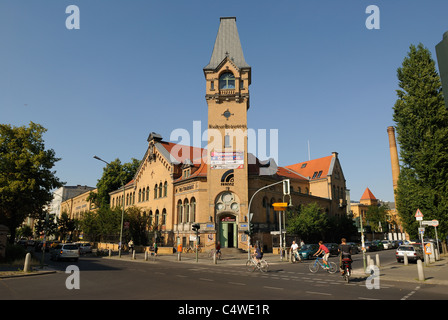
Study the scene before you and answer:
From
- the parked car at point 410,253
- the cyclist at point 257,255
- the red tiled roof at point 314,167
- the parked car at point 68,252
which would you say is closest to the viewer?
the cyclist at point 257,255

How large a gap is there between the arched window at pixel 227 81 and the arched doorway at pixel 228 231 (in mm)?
16715

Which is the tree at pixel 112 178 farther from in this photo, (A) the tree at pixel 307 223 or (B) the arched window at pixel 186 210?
(A) the tree at pixel 307 223

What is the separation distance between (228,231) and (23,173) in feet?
73.2

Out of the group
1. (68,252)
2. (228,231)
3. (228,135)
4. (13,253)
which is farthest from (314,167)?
(13,253)

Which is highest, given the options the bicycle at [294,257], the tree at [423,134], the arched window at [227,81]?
the arched window at [227,81]

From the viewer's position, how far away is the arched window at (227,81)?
4174 cm

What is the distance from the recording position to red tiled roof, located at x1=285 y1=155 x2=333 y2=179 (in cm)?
5767

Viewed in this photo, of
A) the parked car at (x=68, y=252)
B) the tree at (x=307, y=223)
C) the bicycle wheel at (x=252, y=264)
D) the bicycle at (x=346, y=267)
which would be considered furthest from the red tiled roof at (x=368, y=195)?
the bicycle at (x=346, y=267)

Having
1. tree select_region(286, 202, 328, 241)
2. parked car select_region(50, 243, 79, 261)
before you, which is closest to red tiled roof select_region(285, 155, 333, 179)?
tree select_region(286, 202, 328, 241)

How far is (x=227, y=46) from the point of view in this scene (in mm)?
43375

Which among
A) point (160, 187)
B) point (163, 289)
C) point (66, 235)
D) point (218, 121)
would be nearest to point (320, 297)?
point (163, 289)
